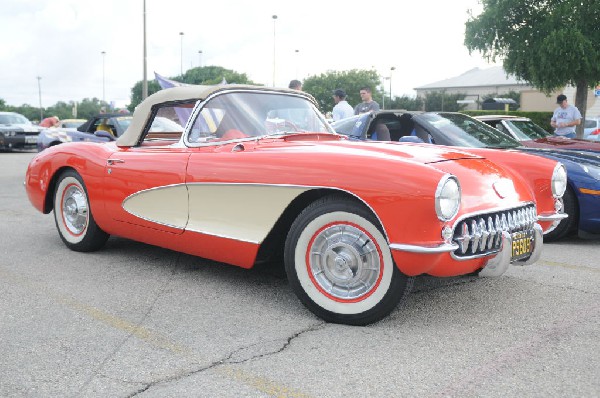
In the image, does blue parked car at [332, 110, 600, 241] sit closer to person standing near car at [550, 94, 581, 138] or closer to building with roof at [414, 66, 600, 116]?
person standing near car at [550, 94, 581, 138]

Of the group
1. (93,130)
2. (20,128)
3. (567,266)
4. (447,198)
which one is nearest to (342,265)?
(447,198)

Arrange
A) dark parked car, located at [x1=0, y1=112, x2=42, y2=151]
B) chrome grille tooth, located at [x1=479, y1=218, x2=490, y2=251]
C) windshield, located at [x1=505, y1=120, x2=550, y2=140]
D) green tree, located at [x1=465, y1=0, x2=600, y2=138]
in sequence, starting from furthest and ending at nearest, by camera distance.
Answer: dark parked car, located at [x1=0, y1=112, x2=42, y2=151]
green tree, located at [x1=465, y1=0, x2=600, y2=138]
windshield, located at [x1=505, y1=120, x2=550, y2=140]
chrome grille tooth, located at [x1=479, y1=218, x2=490, y2=251]

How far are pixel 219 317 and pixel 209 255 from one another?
645 mm

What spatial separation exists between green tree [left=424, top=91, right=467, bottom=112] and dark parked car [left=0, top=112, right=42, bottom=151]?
48.5m

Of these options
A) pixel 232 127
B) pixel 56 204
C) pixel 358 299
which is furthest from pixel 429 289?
pixel 56 204

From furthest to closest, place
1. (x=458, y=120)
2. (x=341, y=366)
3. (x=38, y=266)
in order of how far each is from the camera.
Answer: (x=458, y=120) → (x=38, y=266) → (x=341, y=366)

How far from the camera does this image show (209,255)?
406 centimetres

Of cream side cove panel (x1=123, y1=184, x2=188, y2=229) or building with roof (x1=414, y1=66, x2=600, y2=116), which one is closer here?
cream side cove panel (x1=123, y1=184, x2=188, y2=229)

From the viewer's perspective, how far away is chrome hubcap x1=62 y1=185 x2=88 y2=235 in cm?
515

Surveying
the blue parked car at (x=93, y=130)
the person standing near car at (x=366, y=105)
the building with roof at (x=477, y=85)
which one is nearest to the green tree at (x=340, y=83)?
the building with roof at (x=477, y=85)

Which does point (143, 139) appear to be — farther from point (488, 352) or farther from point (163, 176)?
point (488, 352)

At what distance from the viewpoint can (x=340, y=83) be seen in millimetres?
77000

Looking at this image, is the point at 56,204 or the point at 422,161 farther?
the point at 56,204

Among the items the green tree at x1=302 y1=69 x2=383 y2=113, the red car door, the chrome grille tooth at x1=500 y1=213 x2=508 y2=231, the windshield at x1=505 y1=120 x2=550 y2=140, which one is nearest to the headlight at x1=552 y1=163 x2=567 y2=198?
the chrome grille tooth at x1=500 y1=213 x2=508 y2=231
